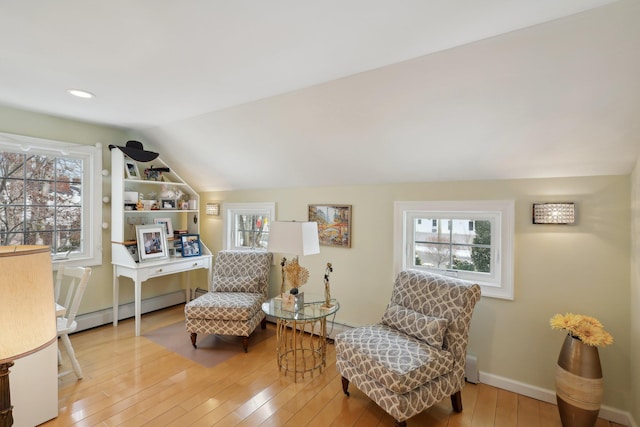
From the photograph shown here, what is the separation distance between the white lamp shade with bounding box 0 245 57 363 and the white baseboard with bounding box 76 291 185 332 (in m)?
3.15

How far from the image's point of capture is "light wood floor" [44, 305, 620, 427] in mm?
2008

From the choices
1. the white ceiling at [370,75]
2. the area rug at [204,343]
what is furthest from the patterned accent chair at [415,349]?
the area rug at [204,343]

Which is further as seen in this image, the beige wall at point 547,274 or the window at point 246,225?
the window at point 246,225

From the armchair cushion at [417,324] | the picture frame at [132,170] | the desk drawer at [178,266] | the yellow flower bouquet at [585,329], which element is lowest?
the armchair cushion at [417,324]

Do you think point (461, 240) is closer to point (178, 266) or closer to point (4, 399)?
point (4, 399)

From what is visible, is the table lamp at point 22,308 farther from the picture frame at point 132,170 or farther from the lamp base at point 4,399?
the picture frame at point 132,170

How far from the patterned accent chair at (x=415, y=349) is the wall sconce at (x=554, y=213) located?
2.37 ft

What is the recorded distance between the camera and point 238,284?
11.0ft

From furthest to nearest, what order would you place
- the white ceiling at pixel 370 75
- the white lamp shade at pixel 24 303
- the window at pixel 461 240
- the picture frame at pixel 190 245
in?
the picture frame at pixel 190 245 → the window at pixel 461 240 → the white ceiling at pixel 370 75 → the white lamp shade at pixel 24 303

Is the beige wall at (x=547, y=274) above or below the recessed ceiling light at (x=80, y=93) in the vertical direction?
below

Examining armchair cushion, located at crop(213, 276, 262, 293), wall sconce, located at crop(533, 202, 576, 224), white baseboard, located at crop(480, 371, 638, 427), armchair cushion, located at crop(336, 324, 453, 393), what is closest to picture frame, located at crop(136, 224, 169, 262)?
armchair cushion, located at crop(213, 276, 262, 293)

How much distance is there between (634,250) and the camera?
192 centimetres

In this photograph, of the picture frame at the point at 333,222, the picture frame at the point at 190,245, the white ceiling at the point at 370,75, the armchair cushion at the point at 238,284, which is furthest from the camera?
the picture frame at the point at 190,245

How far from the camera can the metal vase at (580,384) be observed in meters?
1.80
